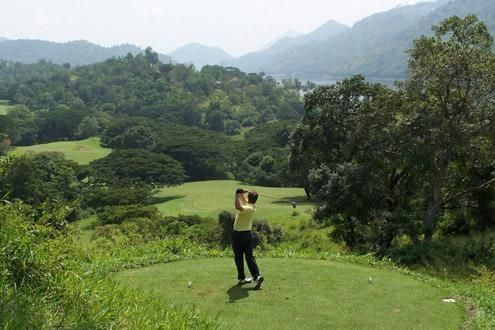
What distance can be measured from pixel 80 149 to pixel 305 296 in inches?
4342

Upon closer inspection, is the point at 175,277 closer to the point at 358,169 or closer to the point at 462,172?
the point at 358,169

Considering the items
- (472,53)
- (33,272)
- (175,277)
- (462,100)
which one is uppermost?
(472,53)

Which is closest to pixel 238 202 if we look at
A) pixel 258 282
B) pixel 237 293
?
pixel 258 282

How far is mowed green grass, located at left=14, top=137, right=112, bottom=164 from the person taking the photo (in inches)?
4112

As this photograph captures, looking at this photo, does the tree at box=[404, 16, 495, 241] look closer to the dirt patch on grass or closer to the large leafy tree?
the large leafy tree

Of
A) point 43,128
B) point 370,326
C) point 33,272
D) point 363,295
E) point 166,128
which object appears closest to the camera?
point 33,272

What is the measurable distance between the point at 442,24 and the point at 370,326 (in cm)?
1589

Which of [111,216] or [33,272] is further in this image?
[111,216]

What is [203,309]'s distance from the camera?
8.66 meters

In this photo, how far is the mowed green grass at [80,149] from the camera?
4112 inches

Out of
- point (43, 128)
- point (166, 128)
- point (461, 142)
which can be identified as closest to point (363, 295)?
point (461, 142)

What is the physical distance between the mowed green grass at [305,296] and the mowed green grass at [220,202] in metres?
29.8

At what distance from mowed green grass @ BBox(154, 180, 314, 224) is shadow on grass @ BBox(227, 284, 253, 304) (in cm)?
3141

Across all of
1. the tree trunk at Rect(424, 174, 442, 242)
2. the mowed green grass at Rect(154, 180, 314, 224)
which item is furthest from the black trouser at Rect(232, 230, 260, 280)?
the mowed green grass at Rect(154, 180, 314, 224)
